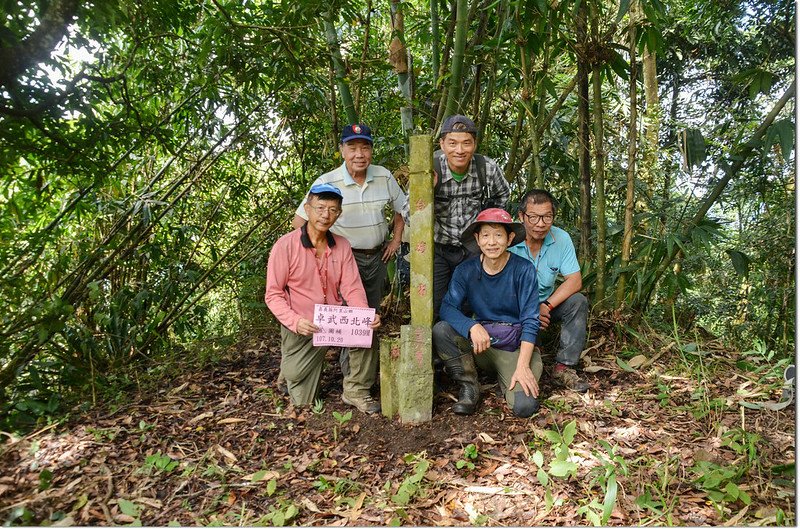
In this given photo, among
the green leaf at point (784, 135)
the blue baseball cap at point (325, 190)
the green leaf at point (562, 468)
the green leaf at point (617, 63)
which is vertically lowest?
the green leaf at point (562, 468)

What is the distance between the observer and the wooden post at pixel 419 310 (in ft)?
10.3

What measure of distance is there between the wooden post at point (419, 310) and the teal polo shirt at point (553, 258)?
885mm

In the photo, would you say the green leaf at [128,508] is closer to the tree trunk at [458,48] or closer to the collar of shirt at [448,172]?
the collar of shirt at [448,172]

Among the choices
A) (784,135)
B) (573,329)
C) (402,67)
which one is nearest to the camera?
(784,135)

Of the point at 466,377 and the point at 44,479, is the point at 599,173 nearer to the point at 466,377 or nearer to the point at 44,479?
the point at 466,377

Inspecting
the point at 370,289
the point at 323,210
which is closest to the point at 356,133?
the point at 323,210

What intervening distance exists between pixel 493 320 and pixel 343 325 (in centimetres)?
94

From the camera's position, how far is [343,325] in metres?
3.30

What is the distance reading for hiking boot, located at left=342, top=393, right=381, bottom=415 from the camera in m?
3.42

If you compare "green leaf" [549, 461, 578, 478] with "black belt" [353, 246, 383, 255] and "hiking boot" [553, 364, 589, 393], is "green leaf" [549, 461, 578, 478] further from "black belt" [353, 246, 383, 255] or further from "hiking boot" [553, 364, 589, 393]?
"black belt" [353, 246, 383, 255]

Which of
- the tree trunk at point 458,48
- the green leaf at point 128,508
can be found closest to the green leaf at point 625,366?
the tree trunk at point 458,48

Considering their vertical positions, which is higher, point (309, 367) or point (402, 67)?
point (402, 67)

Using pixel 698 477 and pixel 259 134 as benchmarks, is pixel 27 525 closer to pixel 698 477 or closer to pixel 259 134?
pixel 698 477

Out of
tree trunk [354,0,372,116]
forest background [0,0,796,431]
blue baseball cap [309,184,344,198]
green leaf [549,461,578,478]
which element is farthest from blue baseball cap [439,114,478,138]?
green leaf [549,461,578,478]
